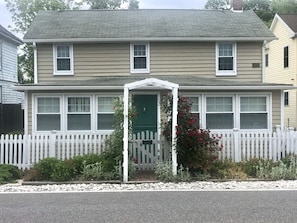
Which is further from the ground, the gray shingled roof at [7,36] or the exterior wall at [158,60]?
the gray shingled roof at [7,36]

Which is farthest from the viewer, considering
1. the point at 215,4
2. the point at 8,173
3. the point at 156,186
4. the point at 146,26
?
the point at 215,4

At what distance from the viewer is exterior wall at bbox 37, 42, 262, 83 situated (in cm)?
1642

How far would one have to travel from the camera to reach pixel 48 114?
14.5 meters

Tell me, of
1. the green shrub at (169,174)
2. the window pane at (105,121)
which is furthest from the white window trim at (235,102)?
the green shrub at (169,174)

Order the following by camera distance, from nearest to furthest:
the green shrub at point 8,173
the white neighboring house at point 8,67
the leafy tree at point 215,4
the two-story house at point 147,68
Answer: the green shrub at point 8,173 → the two-story house at point 147,68 → the white neighboring house at point 8,67 → the leafy tree at point 215,4

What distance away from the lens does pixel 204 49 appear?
16656 millimetres

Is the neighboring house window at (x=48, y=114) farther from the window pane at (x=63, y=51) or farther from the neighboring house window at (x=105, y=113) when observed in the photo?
the window pane at (x=63, y=51)

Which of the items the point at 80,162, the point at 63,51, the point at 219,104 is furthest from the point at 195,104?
the point at 63,51

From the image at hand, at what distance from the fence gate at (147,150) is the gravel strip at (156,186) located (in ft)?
6.50

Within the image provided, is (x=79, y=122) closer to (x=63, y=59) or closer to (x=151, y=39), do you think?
(x=63, y=59)

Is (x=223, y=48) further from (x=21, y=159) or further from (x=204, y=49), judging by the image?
(x=21, y=159)

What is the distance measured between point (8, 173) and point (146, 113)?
580 cm

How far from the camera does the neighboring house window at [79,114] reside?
14.6m

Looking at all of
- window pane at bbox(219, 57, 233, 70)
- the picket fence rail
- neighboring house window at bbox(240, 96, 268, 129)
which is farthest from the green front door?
window pane at bbox(219, 57, 233, 70)
